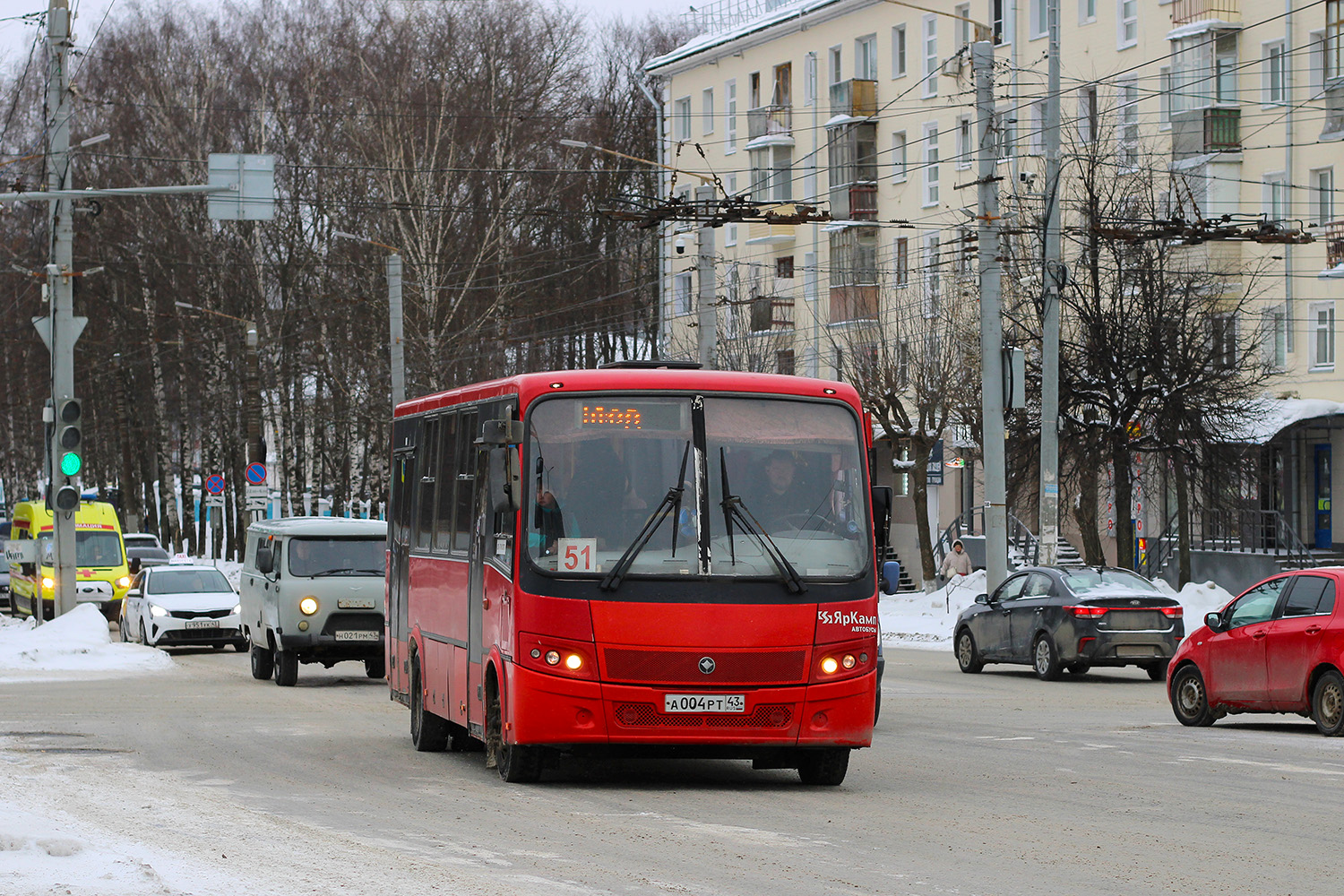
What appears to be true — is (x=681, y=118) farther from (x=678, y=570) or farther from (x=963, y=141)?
(x=678, y=570)

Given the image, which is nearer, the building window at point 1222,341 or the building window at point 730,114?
the building window at point 1222,341

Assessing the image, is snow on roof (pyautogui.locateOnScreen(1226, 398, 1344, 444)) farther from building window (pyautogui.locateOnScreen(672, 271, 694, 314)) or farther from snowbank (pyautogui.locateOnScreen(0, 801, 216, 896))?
snowbank (pyautogui.locateOnScreen(0, 801, 216, 896))

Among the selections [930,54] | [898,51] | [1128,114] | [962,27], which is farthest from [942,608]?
[898,51]

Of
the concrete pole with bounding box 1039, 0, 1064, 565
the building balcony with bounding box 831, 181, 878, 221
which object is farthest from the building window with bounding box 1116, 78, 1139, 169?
the concrete pole with bounding box 1039, 0, 1064, 565

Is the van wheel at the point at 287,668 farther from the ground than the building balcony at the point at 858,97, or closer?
closer

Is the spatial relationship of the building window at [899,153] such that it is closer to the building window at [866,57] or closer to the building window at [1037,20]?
the building window at [866,57]

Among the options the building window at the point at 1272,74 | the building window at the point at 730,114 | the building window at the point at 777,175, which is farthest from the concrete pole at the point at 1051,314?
the building window at the point at 730,114

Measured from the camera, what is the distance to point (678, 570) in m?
12.3

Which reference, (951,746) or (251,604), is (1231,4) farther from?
(951,746)

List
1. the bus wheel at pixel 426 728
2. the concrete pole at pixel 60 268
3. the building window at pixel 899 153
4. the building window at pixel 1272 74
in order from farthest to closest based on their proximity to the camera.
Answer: the building window at pixel 899 153, the building window at pixel 1272 74, the concrete pole at pixel 60 268, the bus wheel at pixel 426 728

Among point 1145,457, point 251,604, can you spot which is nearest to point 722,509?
point 251,604

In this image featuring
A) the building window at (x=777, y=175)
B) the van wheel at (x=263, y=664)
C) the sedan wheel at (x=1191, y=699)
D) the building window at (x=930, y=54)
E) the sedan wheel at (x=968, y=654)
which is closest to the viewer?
the sedan wheel at (x=1191, y=699)

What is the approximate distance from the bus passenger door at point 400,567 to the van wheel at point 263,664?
877cm

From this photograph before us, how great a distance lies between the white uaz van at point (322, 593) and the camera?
24594mm
